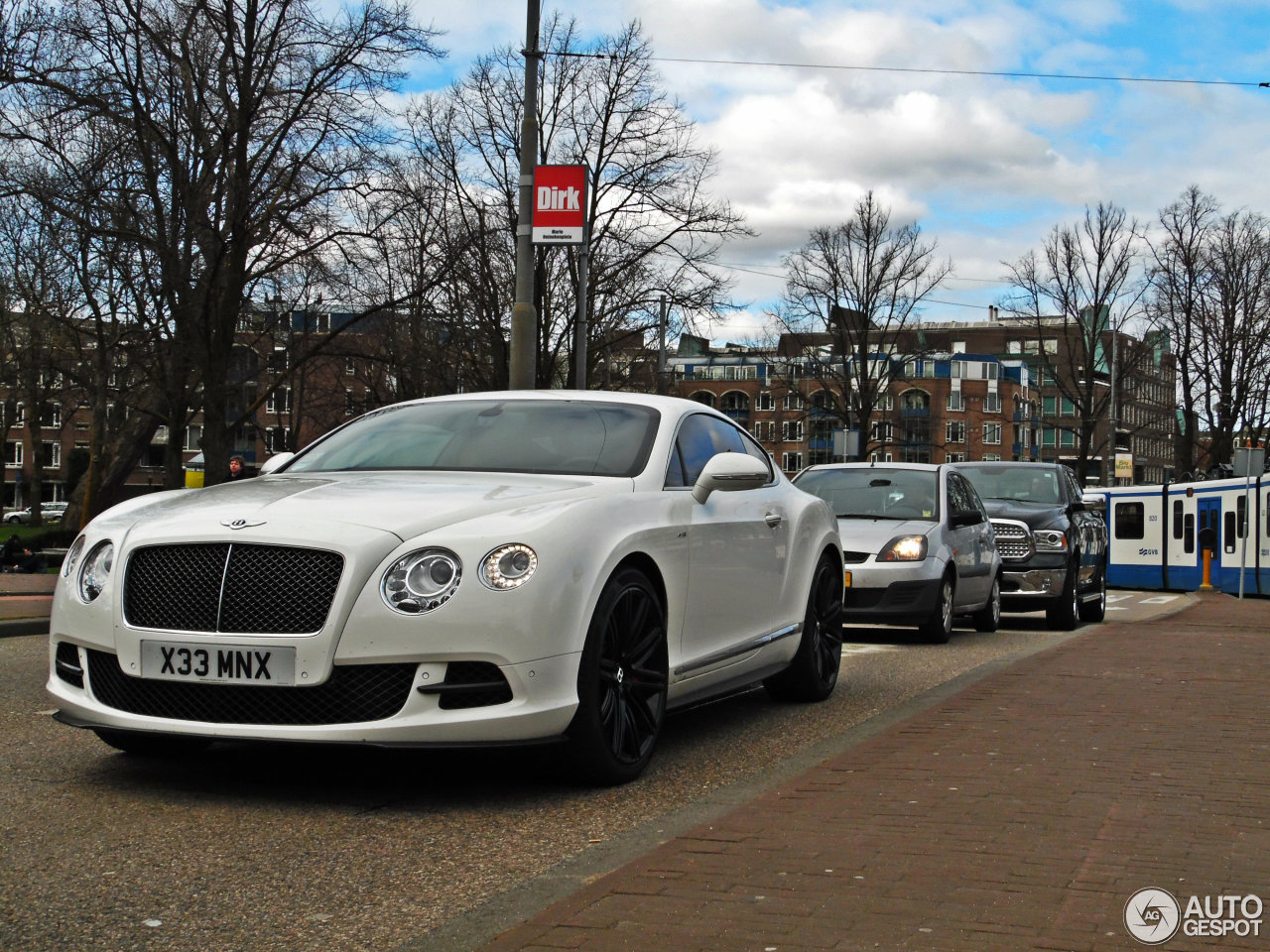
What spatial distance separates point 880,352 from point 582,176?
41057 mm

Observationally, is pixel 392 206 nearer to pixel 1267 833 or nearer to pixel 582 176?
pixel 582 176

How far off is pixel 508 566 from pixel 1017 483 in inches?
536

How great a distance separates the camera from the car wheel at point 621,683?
539 centimetres

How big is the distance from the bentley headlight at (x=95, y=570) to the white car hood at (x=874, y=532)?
8.50 m

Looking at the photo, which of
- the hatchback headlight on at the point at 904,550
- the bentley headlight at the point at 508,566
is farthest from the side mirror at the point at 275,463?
the hatchback headlight on at the point at 904,550

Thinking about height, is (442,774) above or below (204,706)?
below

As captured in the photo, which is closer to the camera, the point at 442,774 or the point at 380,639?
the point at 380,639

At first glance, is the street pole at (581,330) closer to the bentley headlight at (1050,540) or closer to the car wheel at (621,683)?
the bentley headlight at (1050,540)

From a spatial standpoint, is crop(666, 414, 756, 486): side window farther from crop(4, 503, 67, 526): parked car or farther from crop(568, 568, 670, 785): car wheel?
crop(4, 503, 67, 526): parked car

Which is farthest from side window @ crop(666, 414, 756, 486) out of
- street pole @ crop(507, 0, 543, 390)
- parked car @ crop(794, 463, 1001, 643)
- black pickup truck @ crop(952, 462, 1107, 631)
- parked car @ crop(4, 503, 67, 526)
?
parked car @ crop(4, 503, 67, 526)

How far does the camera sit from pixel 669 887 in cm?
409

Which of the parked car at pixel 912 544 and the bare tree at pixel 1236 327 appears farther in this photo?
the bare tree at pixel 1236 327

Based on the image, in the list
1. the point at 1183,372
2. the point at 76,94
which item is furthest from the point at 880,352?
the point at 76,94

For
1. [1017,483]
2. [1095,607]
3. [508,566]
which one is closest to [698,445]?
[508,566]
